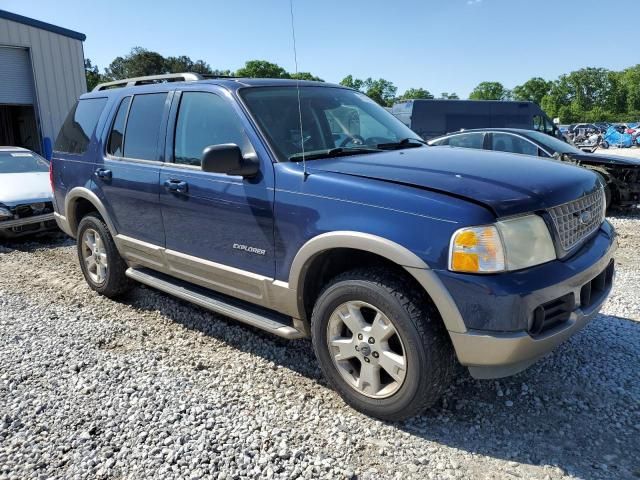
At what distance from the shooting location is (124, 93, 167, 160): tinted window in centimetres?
401

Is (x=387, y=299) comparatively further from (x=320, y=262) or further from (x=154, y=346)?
(x=154, y=346)

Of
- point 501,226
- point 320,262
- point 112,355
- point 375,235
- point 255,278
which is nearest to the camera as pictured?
point 501,226

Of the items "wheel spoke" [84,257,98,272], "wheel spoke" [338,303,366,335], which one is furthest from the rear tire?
"wheel spoke" [338,303,366,335]

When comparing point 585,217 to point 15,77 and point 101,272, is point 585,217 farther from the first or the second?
point 15,77

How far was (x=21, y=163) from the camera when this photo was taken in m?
8.93

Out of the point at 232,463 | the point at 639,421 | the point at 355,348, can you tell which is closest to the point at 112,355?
the point at 232,463

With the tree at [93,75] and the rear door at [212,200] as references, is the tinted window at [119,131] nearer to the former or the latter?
the rear door at [212,200]

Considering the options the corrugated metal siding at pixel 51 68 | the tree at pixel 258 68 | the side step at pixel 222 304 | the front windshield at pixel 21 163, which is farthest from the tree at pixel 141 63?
the side step at pixel 222 304

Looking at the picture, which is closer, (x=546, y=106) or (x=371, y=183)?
(x=371, y=183)

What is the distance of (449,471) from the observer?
8.15 feet

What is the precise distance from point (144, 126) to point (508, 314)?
3.19 metres

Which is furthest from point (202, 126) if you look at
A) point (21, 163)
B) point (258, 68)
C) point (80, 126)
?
point (258, 68)

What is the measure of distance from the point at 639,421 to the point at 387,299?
159 cm

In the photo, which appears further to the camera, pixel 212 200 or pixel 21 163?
pixel 21 163
